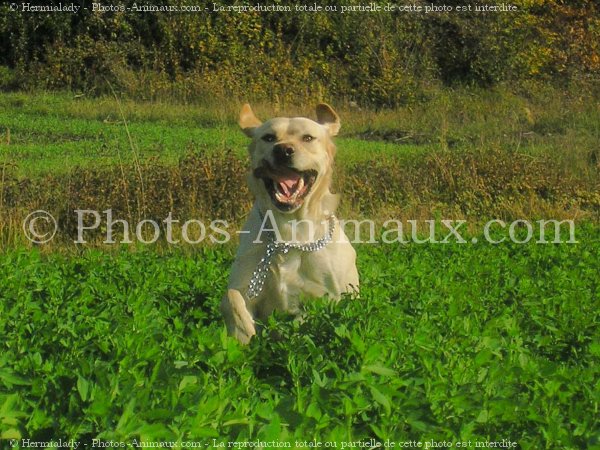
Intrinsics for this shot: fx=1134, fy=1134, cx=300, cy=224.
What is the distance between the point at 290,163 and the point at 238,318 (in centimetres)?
97

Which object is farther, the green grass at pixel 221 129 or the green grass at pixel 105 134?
the green grass at pixel 221 129

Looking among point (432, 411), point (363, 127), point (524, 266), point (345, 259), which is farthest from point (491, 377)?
point (363, 127)

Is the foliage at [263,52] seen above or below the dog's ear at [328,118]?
above

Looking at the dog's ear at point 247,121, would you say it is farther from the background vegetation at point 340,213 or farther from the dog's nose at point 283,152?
the background vegetation at point 340,213

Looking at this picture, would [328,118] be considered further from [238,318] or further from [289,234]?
[238,318]

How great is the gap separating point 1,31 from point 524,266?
1294 cm

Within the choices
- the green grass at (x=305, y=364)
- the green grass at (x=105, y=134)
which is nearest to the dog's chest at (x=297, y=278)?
the green grass at (x=305, y=364)

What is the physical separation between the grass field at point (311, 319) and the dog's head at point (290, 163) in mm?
724

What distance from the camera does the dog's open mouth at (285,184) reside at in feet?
21.4

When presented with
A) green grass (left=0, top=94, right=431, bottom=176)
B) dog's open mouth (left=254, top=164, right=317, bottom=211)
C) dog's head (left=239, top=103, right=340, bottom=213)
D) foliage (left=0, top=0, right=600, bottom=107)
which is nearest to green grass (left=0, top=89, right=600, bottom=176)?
green grass (left=0, top=94, right=431, bottom=176)

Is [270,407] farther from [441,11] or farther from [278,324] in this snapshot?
[441,11]

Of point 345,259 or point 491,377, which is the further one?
point 345,259

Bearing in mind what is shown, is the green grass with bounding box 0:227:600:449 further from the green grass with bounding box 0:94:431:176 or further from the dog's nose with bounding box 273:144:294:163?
the green grass with bounding box 0:94:431:176

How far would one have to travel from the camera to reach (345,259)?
260 inches
